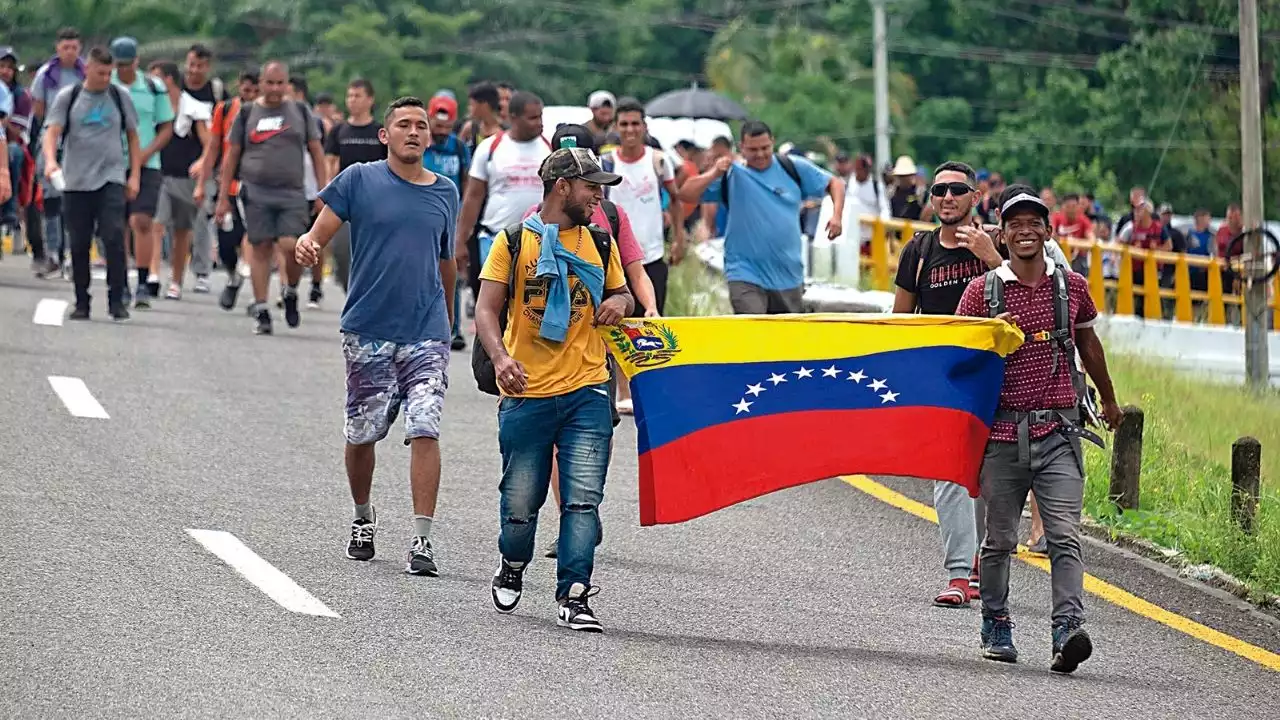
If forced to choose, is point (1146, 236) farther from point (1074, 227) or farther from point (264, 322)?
point (264, 322)

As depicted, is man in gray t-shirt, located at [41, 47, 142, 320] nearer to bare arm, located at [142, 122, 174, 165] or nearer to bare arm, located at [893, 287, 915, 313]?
bare arm, located at [142, 122, 174, 165]

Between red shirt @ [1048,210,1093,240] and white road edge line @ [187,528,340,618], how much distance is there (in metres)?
19.1

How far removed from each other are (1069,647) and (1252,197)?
44.5 feet

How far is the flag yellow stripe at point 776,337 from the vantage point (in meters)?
9.30

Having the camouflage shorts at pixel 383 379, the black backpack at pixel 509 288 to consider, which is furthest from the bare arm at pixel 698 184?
the black backpack at pixel 509 288

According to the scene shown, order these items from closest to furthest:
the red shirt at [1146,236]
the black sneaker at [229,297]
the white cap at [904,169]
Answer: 1. the black sneaker at [229,297]
2. the white cap at [904,169]
3. the red shirt at [1146,236]

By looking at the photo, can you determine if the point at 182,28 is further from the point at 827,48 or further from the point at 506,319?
the point at 506,319

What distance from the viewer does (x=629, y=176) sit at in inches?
562

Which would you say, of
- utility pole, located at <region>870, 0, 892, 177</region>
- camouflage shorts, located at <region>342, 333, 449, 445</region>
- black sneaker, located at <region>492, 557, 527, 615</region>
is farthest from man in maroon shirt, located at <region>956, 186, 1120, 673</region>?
utility pole, located at <region>870, 0, 892, 177</region>

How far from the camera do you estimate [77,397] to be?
14469 millimetres

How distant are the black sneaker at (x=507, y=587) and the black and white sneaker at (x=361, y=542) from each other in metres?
1.19

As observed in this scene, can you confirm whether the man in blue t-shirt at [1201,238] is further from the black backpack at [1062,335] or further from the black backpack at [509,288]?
the black backpack at [509,288]

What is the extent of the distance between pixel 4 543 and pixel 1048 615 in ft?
14.1

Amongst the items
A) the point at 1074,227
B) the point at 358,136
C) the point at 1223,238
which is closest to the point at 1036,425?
the point at 358,136
